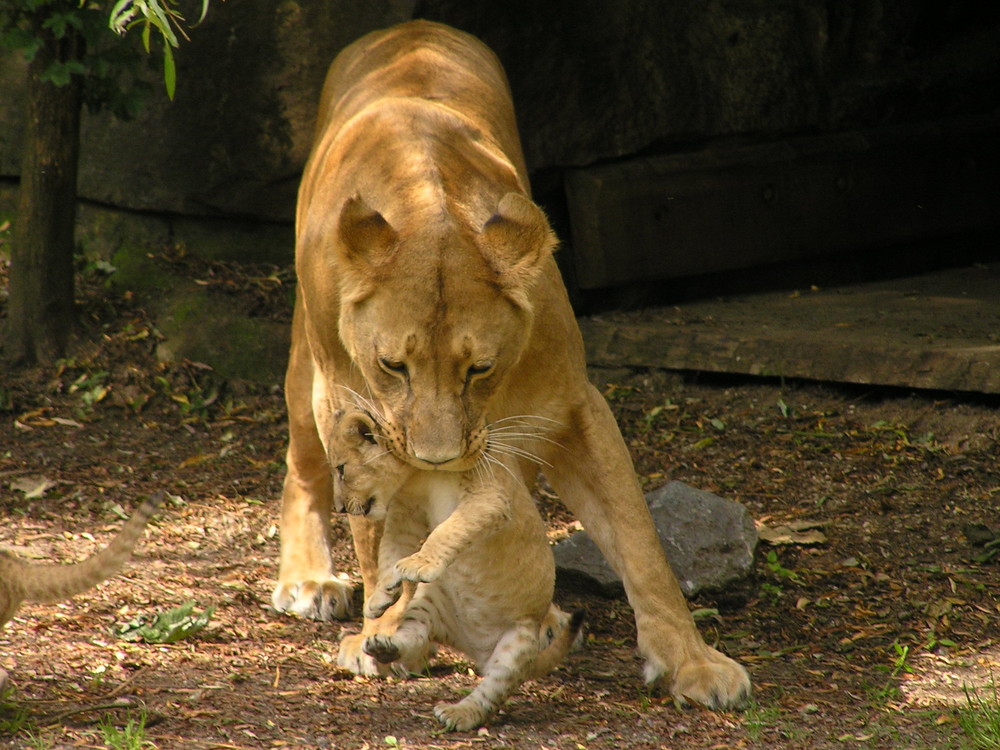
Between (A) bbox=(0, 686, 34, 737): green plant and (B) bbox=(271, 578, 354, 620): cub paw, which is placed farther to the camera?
(B) bbox=(271, 578, 354, 620): cub paw

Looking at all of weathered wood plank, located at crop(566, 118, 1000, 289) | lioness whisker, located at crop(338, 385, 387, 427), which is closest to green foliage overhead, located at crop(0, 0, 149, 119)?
weathered wood plank, located at crop(566, 118, 1000, 289)

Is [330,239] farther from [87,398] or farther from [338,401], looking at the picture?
[87,398]

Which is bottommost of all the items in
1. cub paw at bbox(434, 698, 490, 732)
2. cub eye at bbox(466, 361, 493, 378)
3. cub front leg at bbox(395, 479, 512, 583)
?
cub paw at bbox(434, 698, 490, 732)

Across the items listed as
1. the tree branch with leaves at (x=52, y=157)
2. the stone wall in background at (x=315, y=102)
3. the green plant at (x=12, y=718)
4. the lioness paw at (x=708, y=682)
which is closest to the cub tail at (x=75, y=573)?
the green plant at (x=12, y=718)

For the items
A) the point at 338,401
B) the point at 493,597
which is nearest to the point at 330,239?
the point at 338,401

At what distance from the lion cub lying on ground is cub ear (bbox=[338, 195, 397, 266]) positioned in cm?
41

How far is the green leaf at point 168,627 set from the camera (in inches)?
145

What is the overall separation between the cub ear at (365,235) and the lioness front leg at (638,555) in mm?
829

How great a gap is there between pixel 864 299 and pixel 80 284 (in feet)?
13.3

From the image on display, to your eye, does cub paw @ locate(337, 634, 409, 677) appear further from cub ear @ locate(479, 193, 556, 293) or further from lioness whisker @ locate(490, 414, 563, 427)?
cub ear @ locate(479, 193, 556, 293)

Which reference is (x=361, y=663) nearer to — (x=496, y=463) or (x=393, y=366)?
(x=496, y=463)

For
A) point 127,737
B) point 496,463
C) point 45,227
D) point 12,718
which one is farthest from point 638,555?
point 45,227

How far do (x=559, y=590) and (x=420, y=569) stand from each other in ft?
4.54

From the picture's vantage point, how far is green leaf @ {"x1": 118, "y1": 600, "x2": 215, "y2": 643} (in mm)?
3689
